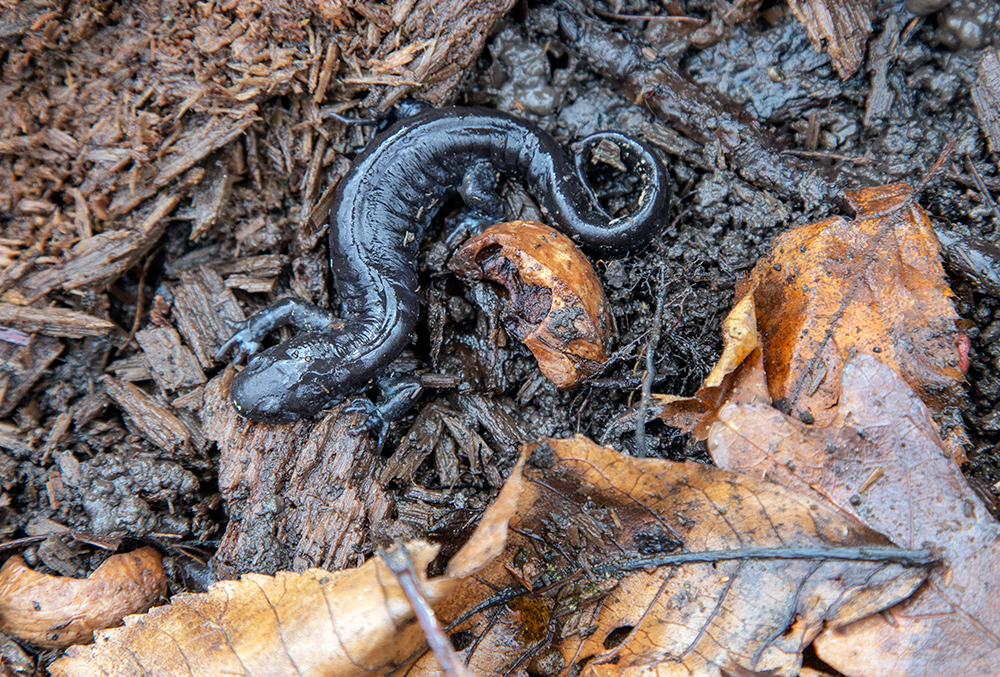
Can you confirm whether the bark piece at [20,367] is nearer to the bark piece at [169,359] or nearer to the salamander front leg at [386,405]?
the bark piece at [169,359]

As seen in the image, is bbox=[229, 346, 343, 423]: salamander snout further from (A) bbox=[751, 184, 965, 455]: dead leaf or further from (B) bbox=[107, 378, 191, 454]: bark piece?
(A) bbox=[751, 184, 965, 455]: dead leaf

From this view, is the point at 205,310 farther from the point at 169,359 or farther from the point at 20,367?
the point at 20,367

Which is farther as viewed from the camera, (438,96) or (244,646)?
(438,96)

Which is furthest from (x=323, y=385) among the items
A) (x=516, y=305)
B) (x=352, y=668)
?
(x=352, y=668)

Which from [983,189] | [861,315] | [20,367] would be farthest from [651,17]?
[20,367]

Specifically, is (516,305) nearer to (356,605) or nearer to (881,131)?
(356,605)

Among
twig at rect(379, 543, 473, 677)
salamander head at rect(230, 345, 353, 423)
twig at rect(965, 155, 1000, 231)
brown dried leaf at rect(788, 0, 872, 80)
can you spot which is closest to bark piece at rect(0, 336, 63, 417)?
salamander head at rect(230, 345, 353, 423)
